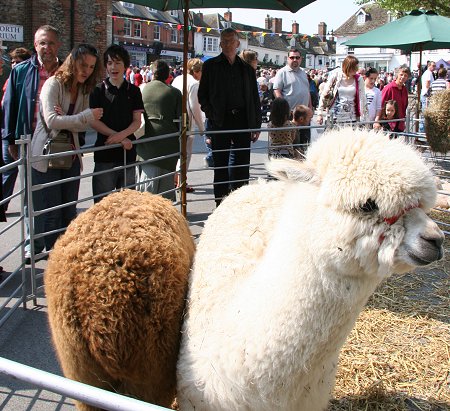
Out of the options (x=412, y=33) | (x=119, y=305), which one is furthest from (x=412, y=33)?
(x=119, y=305)

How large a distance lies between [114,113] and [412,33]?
581 cm

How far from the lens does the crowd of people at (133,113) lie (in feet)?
15.8

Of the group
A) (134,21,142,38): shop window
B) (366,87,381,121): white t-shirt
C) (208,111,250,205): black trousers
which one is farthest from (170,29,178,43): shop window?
(208,111,250,205): black trousers

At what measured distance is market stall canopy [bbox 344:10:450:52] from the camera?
8.65 m

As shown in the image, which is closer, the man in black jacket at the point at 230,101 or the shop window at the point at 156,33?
the man in black jacket at the point at 230,101

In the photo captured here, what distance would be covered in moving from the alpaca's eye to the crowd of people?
307 cm

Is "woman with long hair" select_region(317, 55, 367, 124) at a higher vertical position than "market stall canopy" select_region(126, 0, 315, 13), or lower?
lower

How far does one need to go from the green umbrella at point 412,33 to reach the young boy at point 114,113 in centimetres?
526

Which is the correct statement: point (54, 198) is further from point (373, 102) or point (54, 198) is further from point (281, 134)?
point (373, 102)

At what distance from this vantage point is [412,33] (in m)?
8.90

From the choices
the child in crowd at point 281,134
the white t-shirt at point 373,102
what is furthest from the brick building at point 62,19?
the child in crowd at point 281,134

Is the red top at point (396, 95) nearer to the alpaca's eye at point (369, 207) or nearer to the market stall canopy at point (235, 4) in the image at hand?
the market stall canopy at point (235, 4)

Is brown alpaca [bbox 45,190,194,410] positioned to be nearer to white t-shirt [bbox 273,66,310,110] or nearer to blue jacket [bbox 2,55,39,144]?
blue jacket [bbox 2,55,39,144]

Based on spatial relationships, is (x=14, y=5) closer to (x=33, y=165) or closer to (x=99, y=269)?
(x=33, y=165)
